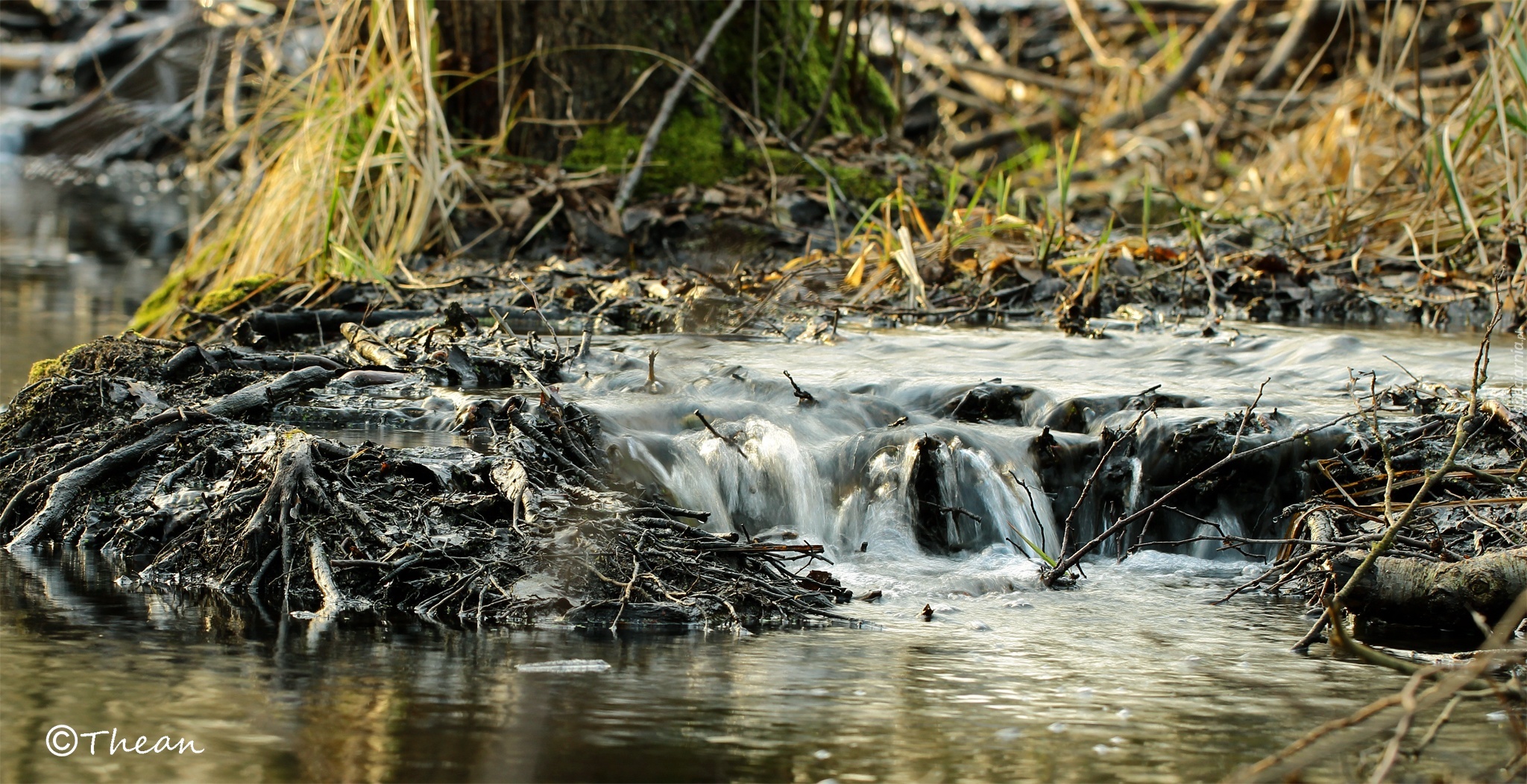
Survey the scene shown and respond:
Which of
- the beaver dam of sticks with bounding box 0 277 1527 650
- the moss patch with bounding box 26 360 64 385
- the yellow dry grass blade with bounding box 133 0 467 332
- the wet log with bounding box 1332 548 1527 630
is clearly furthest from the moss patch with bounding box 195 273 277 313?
the wet log with bounding box 1332 548 1527 630

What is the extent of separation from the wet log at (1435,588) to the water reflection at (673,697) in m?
0.14

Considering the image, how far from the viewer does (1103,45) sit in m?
11.6

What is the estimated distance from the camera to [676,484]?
3.24 meters

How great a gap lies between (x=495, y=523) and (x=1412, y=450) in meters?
2.10

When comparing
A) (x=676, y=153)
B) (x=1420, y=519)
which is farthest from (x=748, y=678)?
(x=676, y=153)

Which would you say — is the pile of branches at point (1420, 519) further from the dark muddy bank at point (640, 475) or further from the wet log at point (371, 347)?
the wet log at point (371, 347)

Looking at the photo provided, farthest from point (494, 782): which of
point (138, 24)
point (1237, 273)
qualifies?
point (138, 24)

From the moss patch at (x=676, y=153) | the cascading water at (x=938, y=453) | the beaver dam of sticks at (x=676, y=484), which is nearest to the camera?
the beaver dam of sticks at (x=676, y=484)

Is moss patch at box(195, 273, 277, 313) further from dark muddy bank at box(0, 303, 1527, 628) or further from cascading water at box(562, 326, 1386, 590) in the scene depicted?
cascading water at box(562, 326, 1386, 590)

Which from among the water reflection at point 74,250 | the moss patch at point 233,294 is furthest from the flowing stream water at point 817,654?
the water reflection at point 74,250

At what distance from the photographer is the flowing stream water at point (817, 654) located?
6.25 ft

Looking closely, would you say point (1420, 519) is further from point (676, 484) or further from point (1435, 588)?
point (676, 484)

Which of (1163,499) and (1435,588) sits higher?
(1163,499)

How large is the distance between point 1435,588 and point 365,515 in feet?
6.33
